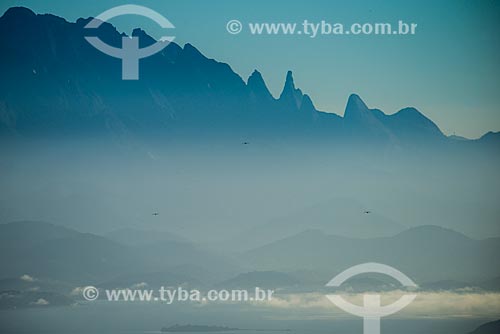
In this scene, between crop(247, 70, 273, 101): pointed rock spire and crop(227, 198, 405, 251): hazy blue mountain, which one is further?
crop(247, 70, 273, 101): pointed rock spire

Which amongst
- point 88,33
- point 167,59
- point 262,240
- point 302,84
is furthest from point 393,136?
point 88,33

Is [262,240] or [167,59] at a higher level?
[167,59]

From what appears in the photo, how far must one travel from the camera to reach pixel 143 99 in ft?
28.9

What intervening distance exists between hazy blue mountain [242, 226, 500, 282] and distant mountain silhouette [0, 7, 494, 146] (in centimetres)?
88

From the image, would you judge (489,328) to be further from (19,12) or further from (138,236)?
(19,12)

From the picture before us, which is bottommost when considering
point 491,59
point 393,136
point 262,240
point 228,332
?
point 228,332

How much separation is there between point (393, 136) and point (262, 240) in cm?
147

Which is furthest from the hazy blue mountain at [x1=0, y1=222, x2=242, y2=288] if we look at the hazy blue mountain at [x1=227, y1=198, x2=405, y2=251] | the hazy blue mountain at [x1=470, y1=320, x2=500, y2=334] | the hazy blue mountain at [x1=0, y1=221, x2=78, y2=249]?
the hazy blue mountain at [x1=470, y1=320, x2=500, y2=334]

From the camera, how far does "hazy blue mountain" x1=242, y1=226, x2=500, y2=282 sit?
872 centimetres

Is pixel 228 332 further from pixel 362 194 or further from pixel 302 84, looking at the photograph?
pixel 302 84

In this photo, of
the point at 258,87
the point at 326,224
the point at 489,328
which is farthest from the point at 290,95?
the point at 489,328

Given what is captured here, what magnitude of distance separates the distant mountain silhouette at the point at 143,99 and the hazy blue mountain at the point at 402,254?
876 mm

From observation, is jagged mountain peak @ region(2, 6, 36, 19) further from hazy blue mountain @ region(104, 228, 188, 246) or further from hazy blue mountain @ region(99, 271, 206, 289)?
hazy blue mountain @ region(99, 271, 206, 289)

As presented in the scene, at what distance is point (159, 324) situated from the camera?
8672 mm
